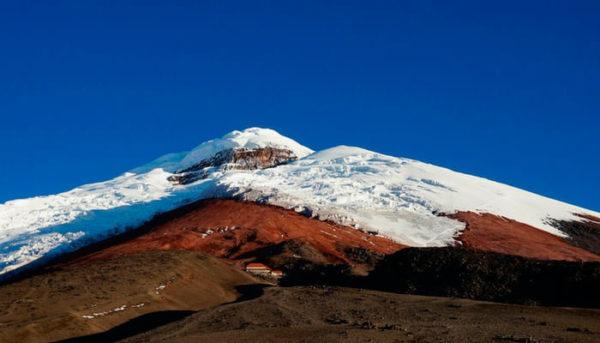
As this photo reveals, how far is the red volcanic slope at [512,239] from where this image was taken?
7450cm

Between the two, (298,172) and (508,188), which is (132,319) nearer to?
(298,172)

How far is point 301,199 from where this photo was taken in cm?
8556

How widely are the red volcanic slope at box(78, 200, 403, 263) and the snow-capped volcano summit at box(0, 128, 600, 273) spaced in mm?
4697

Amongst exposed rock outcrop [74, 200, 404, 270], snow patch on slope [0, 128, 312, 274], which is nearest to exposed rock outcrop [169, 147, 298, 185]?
snow patch on slope [0, 128, 312, 274]

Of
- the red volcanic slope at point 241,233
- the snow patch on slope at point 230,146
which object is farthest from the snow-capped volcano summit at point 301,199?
the red volcanic slope at point 241,233

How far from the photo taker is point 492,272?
3619 centimetres

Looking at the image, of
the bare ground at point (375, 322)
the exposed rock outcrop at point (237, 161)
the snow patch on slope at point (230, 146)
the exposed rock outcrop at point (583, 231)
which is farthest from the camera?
the snow patch on slope at point (230, 146)

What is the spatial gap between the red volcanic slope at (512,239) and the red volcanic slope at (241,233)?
32.6 feet

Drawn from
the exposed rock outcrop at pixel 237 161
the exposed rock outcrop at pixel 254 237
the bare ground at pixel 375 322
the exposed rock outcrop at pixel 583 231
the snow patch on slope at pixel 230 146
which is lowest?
the bare ground at pixel 375 322

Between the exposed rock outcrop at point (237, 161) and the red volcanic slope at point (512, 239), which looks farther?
the exposed rock outcrop at point (237, 161)

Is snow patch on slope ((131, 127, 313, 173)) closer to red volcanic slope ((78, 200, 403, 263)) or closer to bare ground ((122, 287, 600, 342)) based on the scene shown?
red volcanic slope ((78, 200, 403, 263))

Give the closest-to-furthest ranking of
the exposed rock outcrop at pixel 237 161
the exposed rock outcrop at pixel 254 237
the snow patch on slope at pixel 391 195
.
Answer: the exposed rock outcrop at pixel 254 237 < the snow patch on slope at pixel 391 195 < the exposed rock outcrop at pixel 237 161

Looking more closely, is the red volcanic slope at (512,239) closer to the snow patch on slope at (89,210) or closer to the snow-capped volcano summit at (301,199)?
the snow-capped volcano summit at (301,199)

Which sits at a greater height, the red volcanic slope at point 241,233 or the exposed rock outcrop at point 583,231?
the exposed rock outcrop at point 583,231
